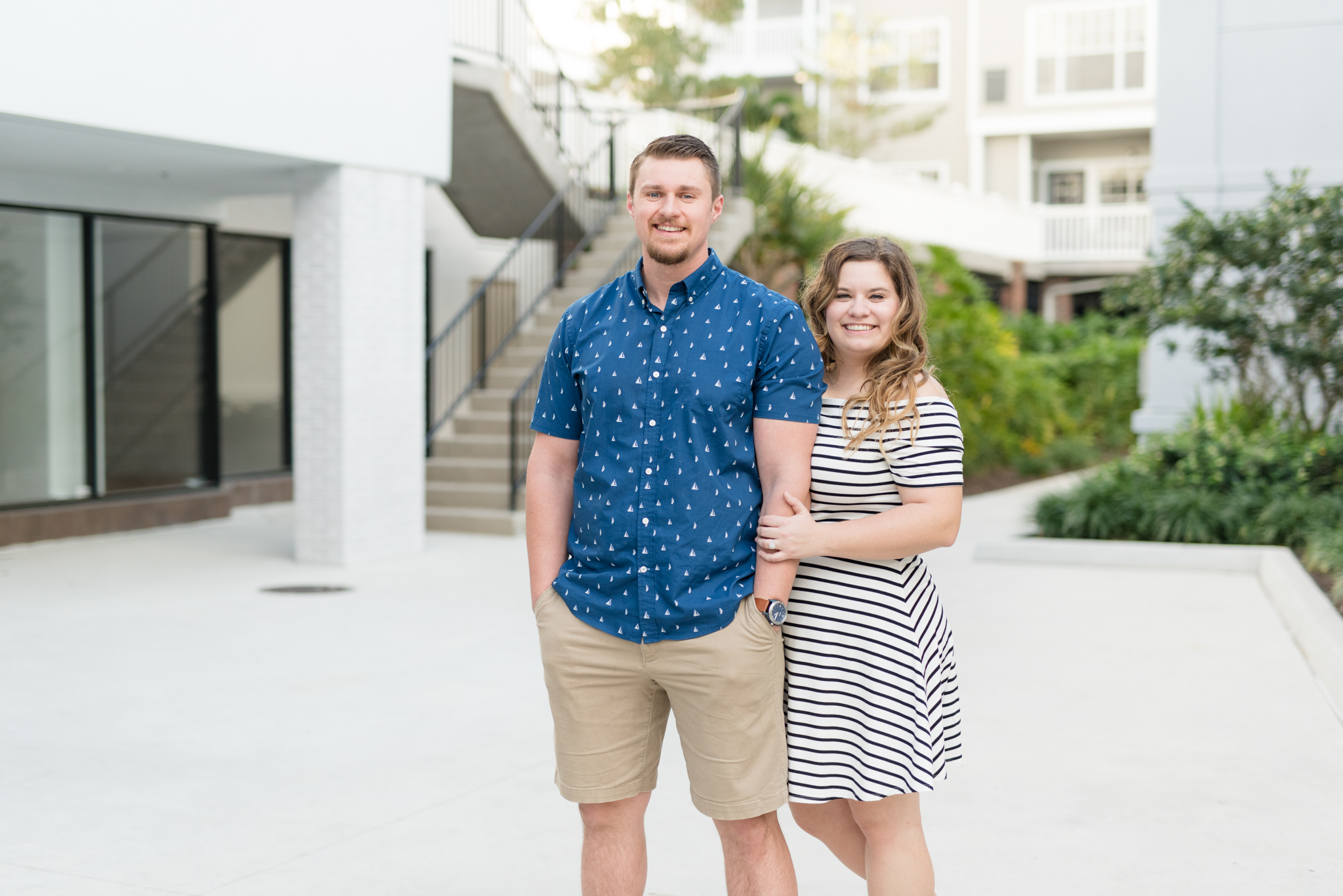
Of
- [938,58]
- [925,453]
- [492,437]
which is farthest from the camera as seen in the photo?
[938,58]

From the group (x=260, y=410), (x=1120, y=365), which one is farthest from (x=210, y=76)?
(x=1120, y=365)

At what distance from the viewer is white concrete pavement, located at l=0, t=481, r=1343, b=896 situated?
3.93 metres

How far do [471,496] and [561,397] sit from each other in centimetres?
910

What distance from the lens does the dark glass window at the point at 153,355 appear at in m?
11.6

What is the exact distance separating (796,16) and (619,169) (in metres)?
17.6

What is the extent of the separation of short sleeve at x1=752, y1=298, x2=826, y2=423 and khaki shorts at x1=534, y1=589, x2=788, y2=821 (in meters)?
0.40

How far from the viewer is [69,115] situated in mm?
7676

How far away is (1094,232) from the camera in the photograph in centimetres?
2975

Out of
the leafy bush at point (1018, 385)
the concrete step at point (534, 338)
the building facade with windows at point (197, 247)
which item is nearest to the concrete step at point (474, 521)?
the building facade with windows at point (197, 247)

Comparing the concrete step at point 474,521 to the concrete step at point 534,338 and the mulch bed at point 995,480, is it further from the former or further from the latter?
the mulch bed at point 995,480

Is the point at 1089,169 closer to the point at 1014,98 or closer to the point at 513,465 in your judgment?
the point at 1014,98

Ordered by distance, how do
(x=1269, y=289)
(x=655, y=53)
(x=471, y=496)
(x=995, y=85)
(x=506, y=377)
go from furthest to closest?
1. (x=995, y=85)
2. (x=655, y=53)
3. (x=506, y=377)
4. (x=471, y=496)
5. (x=1269, y=289)

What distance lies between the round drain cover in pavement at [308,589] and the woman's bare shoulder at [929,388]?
6.51 metres

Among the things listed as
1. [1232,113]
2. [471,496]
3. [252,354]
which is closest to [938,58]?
[1232,113]
